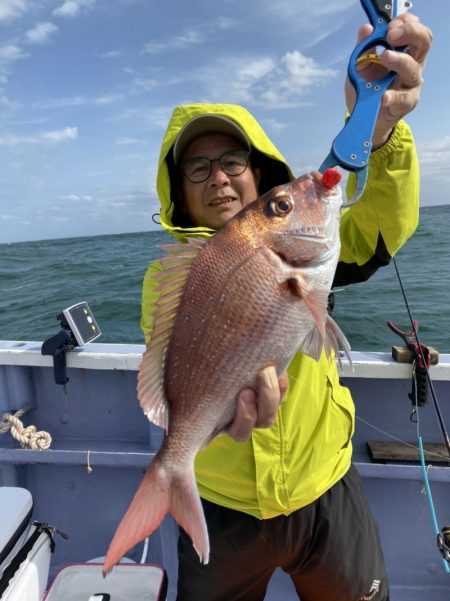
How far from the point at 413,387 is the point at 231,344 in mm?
1822

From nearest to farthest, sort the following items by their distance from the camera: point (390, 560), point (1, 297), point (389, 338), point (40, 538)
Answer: point (40, 538) → point (390, 560) → point (389, 338) → point (1, 297)

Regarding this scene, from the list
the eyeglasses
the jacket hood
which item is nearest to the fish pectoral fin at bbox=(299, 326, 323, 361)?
the jacket hood

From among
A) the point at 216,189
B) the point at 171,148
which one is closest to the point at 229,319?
the point at 216,189

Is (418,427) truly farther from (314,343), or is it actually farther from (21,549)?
(21,549)

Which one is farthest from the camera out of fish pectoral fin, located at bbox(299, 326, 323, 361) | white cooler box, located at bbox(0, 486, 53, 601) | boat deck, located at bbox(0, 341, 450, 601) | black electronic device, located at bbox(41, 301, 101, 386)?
black electronic device, located at bbox(41, 301, 101, 386)

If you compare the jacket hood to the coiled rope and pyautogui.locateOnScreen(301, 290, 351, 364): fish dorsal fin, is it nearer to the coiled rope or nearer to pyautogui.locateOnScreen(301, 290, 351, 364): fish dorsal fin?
pyautogui.locateOnScreen(301, 290, 351, 364): fish dorsal fin

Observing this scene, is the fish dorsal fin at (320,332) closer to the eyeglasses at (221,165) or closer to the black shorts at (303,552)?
the black shorts at (303,552)

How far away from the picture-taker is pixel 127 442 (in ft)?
10.9

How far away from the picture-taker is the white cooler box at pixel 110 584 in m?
2.26

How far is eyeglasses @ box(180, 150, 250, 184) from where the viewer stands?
216 centimetres

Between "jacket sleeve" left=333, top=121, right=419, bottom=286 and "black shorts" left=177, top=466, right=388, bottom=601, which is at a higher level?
"jacket sleeve" left=333, top=121, right=419, bottom=286

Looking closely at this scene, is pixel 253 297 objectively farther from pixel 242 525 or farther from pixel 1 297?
pixel 1 297

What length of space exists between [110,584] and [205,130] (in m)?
2.50

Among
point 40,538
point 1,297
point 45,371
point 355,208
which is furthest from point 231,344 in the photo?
point 1,297
